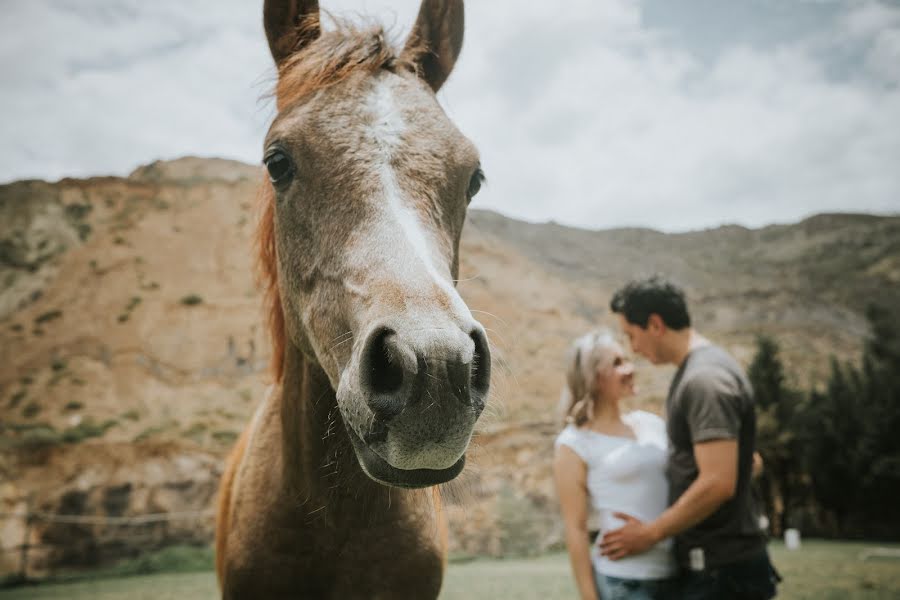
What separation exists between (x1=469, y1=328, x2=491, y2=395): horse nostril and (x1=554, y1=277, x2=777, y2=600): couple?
1.89 metres

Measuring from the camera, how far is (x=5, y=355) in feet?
100

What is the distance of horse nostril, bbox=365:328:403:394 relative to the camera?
1.42 metres

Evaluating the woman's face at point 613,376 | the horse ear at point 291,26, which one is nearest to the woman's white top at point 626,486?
the woman's face at point 613,376

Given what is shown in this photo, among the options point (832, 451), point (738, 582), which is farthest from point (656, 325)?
point (832, 451)

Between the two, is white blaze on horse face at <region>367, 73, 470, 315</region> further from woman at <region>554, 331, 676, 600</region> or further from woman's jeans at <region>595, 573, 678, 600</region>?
woman's jeans at <region>595, 573, 678, 600</region>

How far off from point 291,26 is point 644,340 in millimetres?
2729

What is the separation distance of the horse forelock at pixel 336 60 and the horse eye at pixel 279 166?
0.91 ft

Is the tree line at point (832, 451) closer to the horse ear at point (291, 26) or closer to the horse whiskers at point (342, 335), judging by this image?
the horse ear at point (291, 26)

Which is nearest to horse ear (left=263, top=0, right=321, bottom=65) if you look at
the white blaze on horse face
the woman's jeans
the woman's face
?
the white blaze on horse face

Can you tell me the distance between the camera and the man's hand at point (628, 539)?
2.99 m

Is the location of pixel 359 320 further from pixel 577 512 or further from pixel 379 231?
pixel 577 512

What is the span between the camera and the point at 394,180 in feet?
6.19

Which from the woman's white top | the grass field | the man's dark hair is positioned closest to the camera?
the woman's white top

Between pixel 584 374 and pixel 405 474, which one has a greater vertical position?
pixel 584 374
